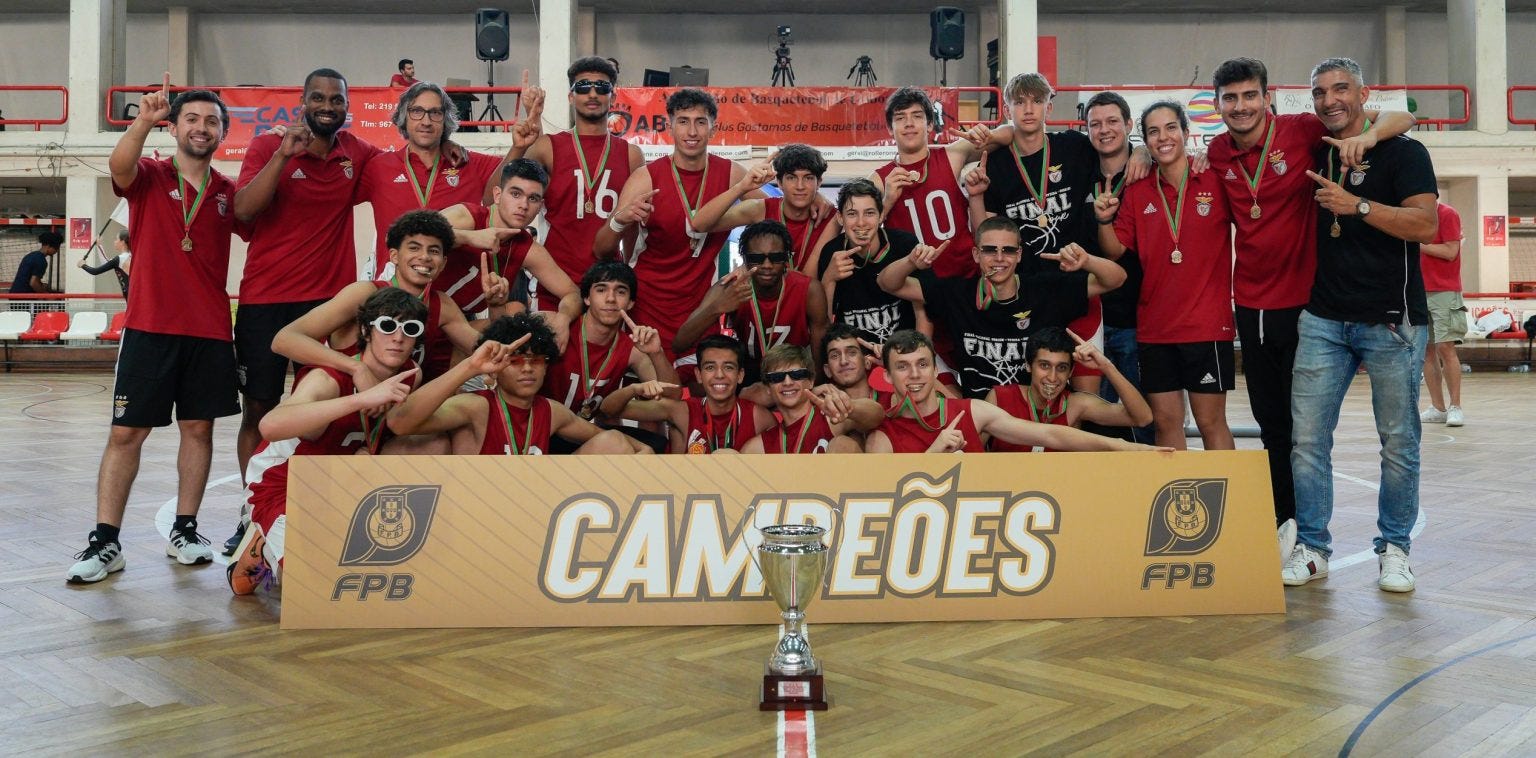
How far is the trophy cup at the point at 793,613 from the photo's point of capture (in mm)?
2943

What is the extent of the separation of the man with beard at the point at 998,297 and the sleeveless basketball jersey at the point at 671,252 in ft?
3.36

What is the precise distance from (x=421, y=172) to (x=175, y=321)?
127cm

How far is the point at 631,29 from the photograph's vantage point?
22391mm

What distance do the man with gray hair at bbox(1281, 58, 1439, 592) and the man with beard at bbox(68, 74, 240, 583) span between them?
15.0ft

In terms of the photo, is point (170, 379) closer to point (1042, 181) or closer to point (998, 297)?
point (998, 297)

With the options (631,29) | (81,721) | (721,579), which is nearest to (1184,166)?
(721,579)

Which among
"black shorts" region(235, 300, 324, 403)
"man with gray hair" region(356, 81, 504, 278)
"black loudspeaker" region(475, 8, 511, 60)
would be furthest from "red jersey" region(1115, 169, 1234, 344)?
"black loudspeaker" region(475, 8, 511, 60)

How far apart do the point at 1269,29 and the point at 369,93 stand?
56.7 ft

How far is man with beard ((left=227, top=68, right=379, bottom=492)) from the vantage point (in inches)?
198

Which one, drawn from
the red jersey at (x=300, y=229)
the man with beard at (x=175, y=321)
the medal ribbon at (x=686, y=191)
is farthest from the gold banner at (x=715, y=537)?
the medal ribbon at (x=686, y=191)

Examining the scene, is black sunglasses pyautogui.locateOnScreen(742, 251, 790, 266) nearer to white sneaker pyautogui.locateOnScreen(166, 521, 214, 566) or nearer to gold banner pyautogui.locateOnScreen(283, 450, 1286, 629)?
gold banner pyautogui.locateOnScreen(283, 450, 1286, 629)

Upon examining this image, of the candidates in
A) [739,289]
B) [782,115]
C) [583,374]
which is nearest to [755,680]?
[583,374]

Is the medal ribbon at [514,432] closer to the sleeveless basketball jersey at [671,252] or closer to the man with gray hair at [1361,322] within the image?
the sleeveless basketball jersey at [671,252]

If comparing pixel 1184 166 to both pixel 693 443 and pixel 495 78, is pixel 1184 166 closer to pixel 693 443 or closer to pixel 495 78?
pixel 693 443
